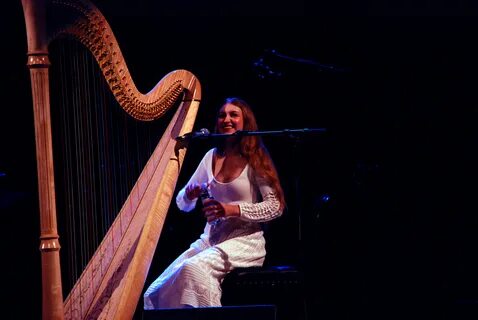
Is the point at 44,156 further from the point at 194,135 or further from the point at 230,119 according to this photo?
the point at 230,119

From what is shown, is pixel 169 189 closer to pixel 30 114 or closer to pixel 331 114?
pixel 30 114

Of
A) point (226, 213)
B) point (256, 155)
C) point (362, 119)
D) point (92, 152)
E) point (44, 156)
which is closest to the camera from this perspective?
point (44, 156)

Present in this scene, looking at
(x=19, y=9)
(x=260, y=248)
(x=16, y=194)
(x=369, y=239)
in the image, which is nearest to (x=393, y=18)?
(x=369, y=239)

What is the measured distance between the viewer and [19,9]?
4.05m

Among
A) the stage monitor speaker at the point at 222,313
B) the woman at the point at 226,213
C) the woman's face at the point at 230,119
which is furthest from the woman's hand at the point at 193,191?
the stage monitor speaker at the point at 222,313

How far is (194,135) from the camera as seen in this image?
3.79 m

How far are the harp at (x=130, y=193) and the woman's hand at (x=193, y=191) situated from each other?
276mm

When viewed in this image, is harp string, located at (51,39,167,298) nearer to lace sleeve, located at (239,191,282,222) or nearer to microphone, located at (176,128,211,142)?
microphone, located at (176,128,211,142)

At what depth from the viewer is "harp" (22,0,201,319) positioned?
221 cm

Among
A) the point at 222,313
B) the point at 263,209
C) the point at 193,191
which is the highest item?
the point at 193,191

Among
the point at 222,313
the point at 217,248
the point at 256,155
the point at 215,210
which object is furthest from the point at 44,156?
the point at 256,155

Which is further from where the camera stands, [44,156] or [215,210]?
[215,210]

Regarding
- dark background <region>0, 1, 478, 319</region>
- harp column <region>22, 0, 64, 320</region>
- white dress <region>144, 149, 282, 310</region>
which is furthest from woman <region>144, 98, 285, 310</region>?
harp column <region>22, 0, 64, 320</region>

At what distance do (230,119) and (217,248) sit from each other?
A: 790 mm
